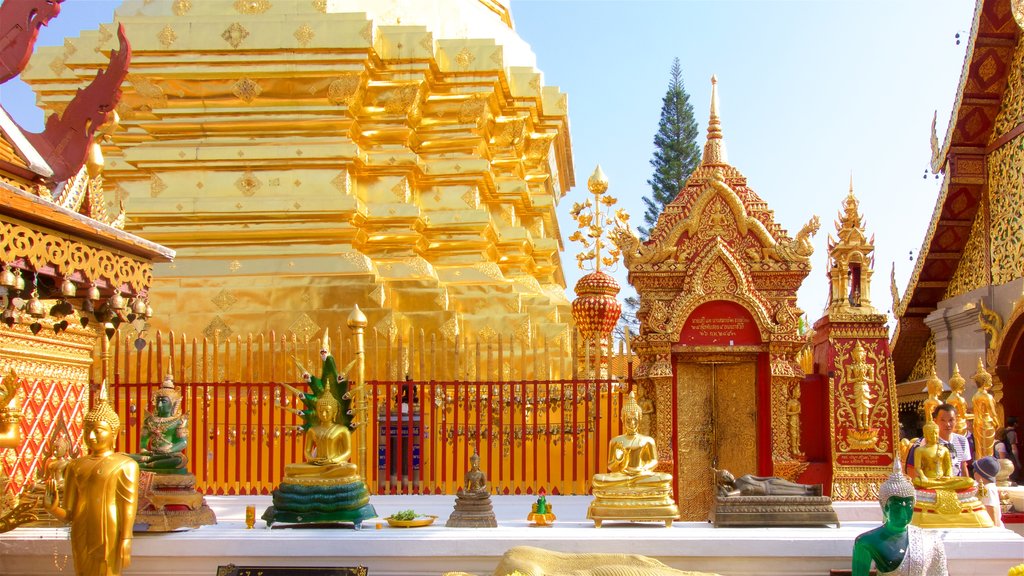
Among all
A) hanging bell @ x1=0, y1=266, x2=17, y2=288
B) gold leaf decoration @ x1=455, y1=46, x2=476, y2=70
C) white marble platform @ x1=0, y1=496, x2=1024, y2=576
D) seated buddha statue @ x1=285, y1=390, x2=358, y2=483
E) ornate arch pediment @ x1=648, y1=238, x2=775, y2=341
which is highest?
gold leaf decoration @ x1=455, y1=46, x2=476, y2=70

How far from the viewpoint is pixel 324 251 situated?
13.5m

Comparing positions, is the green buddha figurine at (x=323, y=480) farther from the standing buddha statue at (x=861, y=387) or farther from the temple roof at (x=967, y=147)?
the temple roof at (x=967, y=147)

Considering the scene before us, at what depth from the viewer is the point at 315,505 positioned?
7758 millimetres

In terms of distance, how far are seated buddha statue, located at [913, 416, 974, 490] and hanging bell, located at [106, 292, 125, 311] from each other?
204 inches

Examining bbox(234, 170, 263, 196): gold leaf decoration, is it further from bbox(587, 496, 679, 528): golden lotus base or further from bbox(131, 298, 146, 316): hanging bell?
bbox(587, 496, 679, 528): golden lotus base

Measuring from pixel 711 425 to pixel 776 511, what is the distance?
244cm

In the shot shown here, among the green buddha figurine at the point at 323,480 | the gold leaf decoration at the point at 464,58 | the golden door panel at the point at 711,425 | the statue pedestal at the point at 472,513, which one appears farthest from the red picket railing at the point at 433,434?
the gold leaf decoration at the point at 464,58

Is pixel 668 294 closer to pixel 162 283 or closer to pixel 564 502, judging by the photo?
pixel 564 502

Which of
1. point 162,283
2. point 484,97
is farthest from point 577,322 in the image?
point 162,283

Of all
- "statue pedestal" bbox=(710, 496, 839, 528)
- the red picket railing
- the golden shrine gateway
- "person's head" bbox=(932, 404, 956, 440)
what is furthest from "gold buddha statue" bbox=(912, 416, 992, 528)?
the red picket railing

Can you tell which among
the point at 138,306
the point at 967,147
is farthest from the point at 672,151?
the point at 138,306

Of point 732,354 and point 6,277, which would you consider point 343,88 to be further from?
point 6,277

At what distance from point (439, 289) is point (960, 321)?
6971 millimetres

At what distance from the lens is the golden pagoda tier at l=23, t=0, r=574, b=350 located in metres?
13.1
